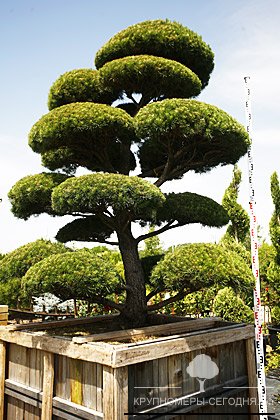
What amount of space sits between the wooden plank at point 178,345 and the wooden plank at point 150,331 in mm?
333

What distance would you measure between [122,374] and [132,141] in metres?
2.30

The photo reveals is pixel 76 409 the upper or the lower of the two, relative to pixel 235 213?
lower

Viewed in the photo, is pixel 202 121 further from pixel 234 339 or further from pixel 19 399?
pixel 19 399

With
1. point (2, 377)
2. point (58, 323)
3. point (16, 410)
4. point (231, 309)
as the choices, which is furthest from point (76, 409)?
point (231, 309)

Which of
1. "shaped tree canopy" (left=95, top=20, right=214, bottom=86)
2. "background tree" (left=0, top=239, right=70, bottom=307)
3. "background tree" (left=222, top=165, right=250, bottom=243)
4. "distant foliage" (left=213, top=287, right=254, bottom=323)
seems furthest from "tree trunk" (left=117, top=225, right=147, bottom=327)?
"background tree" (left=222, top=165, right=250, bottom=243)

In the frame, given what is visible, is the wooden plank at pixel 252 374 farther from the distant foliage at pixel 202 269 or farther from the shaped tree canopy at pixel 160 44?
the shaped tree canopy at pixel 160 44

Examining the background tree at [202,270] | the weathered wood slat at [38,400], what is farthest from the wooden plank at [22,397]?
the background tree at [202,270]

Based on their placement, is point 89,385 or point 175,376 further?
point 175,376

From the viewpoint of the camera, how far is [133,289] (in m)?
3.54

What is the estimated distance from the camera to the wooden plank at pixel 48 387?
2.90 m

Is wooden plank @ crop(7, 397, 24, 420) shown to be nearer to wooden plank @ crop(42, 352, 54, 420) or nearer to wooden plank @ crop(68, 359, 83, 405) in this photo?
wooden plank @ crop(42, 352, 54, 420)

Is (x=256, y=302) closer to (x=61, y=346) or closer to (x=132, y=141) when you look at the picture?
(x=61, y=346)

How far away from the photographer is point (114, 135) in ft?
11.6

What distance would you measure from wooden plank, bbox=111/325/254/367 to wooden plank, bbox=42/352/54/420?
2.58ft
